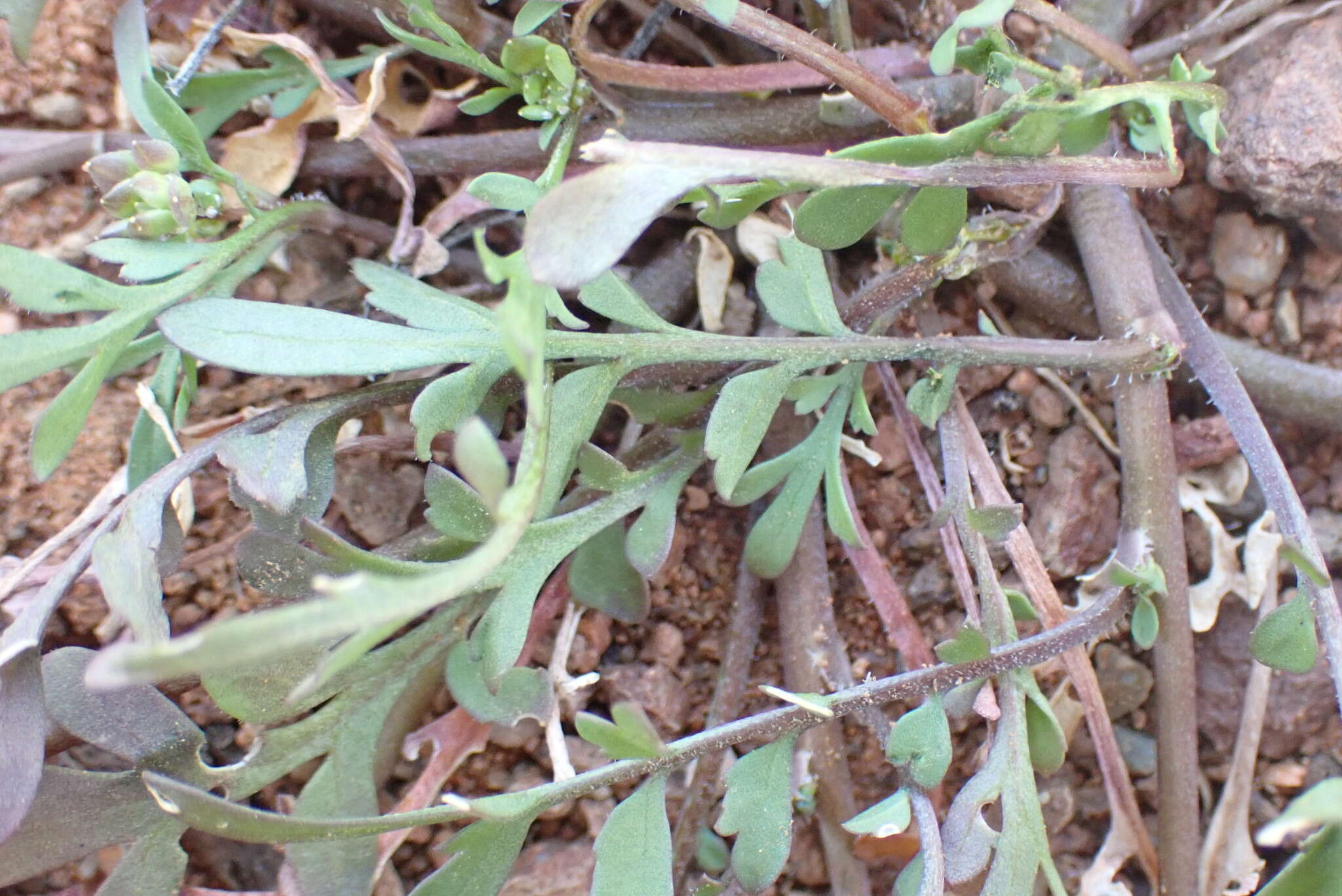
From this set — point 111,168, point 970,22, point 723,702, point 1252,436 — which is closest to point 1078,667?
point 1252,436

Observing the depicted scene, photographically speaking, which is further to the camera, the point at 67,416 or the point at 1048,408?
the point at 1048,408

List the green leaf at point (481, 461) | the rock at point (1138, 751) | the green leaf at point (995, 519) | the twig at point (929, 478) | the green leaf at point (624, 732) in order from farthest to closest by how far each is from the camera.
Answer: the rock at point (1138, 751), the twig at point (929, 478), the green leaf at point (995, 519), the green leaf at point (624, 732), the green leaf at point (481, 461)

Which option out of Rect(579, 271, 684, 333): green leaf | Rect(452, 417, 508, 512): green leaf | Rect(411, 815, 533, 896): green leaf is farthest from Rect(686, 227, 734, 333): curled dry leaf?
Rect(452, 417, 508, 512): green leaf

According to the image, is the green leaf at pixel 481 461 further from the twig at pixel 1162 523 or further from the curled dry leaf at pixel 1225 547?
the curled dry leaf at pixel 1225 547

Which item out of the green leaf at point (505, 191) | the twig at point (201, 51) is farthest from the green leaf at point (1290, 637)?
the twig at point (201, 51)

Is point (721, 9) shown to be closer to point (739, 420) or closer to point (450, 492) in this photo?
point (739, 420)

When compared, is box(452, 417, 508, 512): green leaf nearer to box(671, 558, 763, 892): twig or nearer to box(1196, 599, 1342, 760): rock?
box(671, 558, 763, 892): twig

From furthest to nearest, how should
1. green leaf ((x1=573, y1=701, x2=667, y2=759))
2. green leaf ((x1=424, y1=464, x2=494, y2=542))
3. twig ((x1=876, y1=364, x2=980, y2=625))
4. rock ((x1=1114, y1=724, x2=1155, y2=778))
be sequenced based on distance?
1. rock ((x1=1114, y1=724, x2=1155, y2=778))
2. twig ((x1=876, y1=364, x2=980, y2=625))
3. green leaf ((x1=424, y1=464, x2=494, y2=542))
4. green leaf ((x1=573, y1=701, x2=667, y2=759))
